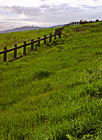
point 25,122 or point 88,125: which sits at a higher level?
point 88,125

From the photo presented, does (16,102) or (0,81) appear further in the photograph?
(0,81)

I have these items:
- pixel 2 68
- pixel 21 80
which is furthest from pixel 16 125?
pixel 2 68

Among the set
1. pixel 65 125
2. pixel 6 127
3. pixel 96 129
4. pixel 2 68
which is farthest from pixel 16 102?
pixel 2 68

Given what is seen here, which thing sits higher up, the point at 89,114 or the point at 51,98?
the point at 89,114

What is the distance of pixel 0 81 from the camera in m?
9.13

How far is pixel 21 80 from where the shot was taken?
875cm

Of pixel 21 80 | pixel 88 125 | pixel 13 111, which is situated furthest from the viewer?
pixel 21 80

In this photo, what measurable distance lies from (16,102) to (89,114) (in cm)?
319

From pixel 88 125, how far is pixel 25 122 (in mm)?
1647

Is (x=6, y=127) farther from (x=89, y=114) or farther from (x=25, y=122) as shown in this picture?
(x=89, y=114)

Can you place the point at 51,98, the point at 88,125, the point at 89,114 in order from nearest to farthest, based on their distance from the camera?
the point at 88,125 < the point at 89,114 < the point at 51,98

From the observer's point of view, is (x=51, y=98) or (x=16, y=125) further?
(x=51, y=98)

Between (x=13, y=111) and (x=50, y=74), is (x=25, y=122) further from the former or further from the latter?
(x=50, y=74)

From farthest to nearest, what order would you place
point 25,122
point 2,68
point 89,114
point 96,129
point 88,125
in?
point 2,68
point 25,122
point 89,114
point 88,125
point 96,129
